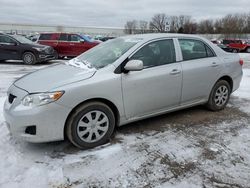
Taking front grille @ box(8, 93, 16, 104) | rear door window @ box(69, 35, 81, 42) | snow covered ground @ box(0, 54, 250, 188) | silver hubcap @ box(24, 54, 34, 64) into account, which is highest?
rear door window @ box(69, 35, 81, 42)

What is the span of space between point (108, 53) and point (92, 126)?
4.19 ft

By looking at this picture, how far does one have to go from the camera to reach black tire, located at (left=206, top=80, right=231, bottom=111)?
481 cm

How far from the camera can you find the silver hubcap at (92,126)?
11.0ft

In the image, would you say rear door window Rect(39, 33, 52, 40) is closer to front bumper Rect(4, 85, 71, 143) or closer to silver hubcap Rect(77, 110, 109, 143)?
front bumper Rect(4, 85, 71, 143)

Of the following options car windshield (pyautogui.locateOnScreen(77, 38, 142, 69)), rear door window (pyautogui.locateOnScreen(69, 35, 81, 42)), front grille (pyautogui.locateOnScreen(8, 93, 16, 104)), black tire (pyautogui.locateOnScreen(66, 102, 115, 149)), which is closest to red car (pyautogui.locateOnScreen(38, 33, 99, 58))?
rear door window (pyautogui.locateOnScreen(69, 35, 81, 42))

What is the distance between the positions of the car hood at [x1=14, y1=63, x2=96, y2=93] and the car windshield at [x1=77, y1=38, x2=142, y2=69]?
246mm

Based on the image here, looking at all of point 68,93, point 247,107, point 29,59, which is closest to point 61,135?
→ point 68,93

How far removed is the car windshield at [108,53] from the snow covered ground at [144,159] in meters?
1.17

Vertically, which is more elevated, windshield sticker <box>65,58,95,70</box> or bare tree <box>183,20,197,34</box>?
bare tree <box>183,20,197,34</box>

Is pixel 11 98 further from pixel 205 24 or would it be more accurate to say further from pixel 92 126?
pixel 205 24

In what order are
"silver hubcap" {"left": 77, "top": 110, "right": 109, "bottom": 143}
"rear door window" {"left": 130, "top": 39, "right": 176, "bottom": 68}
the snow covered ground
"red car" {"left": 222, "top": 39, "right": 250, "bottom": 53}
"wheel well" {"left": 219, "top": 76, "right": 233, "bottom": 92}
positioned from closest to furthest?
the snow covered ground, "silver hubcap" {"left": 77, "top": 110, "right": 109, "bottom": 143}, "rear door window" {"left": 130, "top": 39, "right": 176, "bottom": 68}, "wheel well" {"left": 219, "top": 76, "right": 233, "bottom": 92}, "red car" {"left": 222, "top": 39, "right": 250, "bottom": 53}

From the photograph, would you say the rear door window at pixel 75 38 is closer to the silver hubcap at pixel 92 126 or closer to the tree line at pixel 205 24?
the silver hubcap at pixel 92 126

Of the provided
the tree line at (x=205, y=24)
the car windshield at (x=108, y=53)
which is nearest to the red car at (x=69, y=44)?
the car windshield at (x=108, y=53)

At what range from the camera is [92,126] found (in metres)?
3.42
